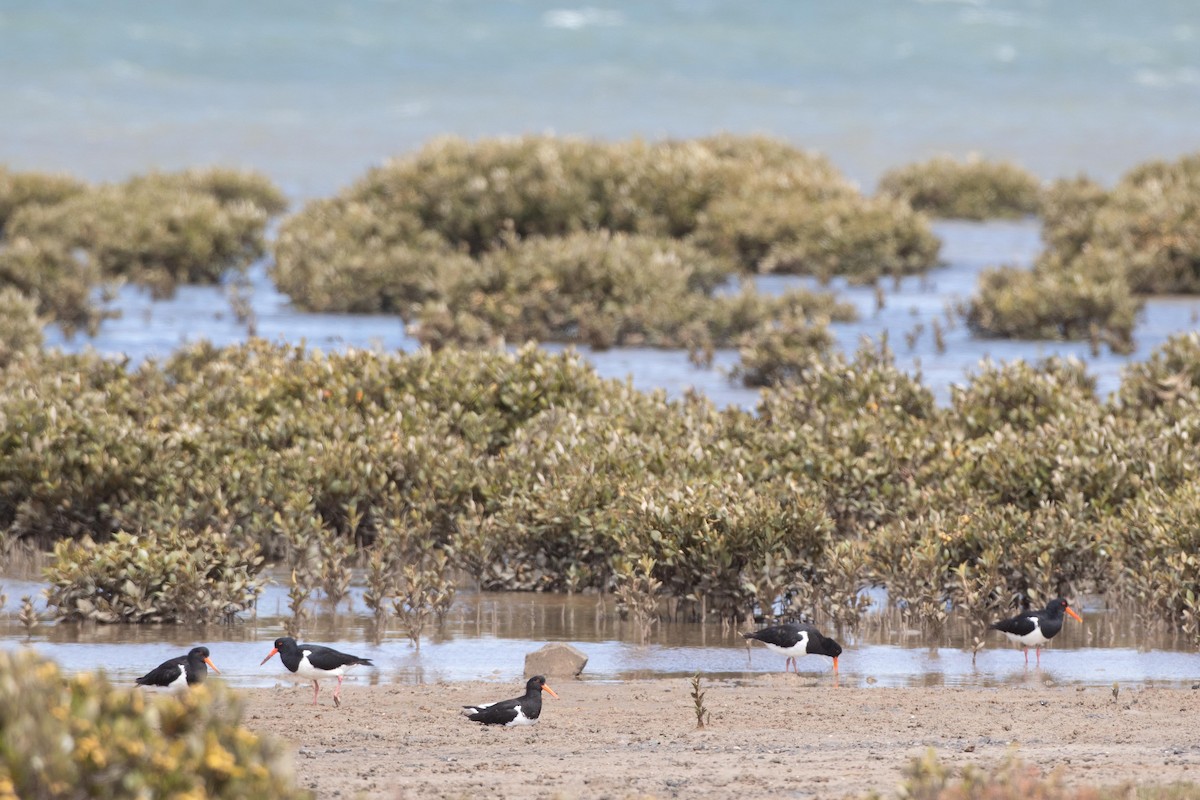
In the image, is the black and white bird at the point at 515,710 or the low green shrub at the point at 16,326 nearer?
the black and white bird at the point at 515,710

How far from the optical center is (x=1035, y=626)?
9.15m

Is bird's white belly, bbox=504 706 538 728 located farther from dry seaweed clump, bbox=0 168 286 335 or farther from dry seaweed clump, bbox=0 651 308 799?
dry seaweed clump, bbox=0 168 286 335

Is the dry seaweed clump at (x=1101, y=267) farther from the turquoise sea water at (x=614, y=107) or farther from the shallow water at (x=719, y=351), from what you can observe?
the turquoise sea water at (x=614, y=107)

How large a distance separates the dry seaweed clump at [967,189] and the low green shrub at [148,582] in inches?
896

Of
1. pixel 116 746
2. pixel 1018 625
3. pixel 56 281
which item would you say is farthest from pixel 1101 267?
pixel 116 746

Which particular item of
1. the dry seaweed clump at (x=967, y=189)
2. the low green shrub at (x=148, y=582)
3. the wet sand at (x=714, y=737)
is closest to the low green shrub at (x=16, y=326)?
the low green shrub at (x=148, y=582)

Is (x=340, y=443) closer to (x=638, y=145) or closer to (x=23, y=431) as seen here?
(x=23, y=431)

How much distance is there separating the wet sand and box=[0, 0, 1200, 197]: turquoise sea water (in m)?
38.1

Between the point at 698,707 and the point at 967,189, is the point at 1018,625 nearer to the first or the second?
the point at 698,707

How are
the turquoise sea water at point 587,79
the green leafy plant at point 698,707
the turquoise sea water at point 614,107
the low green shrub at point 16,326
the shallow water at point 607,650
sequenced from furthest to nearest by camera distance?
the turquoise sea water at point 587,79, the low green shrub at point 16,326, the turquoise sea water at point 614,107, the shallow water at point 607,650, the green leafy plant at point 698,707

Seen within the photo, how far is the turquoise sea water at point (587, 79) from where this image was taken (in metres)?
59.3

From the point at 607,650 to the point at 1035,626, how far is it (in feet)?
7.79

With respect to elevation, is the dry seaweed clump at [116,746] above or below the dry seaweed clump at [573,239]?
below

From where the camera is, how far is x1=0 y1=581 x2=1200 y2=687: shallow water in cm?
912
